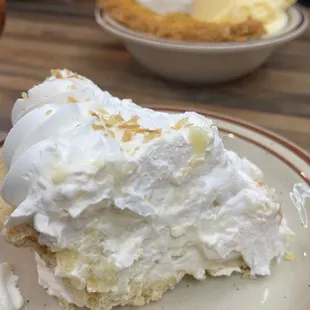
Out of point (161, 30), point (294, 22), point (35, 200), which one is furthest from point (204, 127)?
point (294, 22)

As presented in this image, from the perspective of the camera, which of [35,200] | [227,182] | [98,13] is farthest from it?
[98,13]

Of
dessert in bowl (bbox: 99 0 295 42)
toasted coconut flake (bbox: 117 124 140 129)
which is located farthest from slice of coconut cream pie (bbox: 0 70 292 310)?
dessert in bowl (bbox: 99 0 295 42)

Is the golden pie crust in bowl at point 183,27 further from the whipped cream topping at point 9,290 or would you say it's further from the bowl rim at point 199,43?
the whipped cream topping at point 9,290

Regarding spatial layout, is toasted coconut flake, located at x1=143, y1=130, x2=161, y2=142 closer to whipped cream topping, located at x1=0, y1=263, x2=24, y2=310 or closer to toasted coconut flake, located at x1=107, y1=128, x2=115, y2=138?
toasted coconut flake, located at x1=107, y1=128, x2=115, y2=138

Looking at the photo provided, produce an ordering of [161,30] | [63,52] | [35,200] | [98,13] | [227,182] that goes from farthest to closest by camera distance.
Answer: [63,52] < [98,13] < [161,30] < [227,182] < [35,200]

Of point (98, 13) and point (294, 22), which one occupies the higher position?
point (294, 22)

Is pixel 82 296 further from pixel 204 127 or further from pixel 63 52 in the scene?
pixel 63 52

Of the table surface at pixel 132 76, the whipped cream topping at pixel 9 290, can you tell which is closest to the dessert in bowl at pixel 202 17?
the table surface at pixel 132 76
